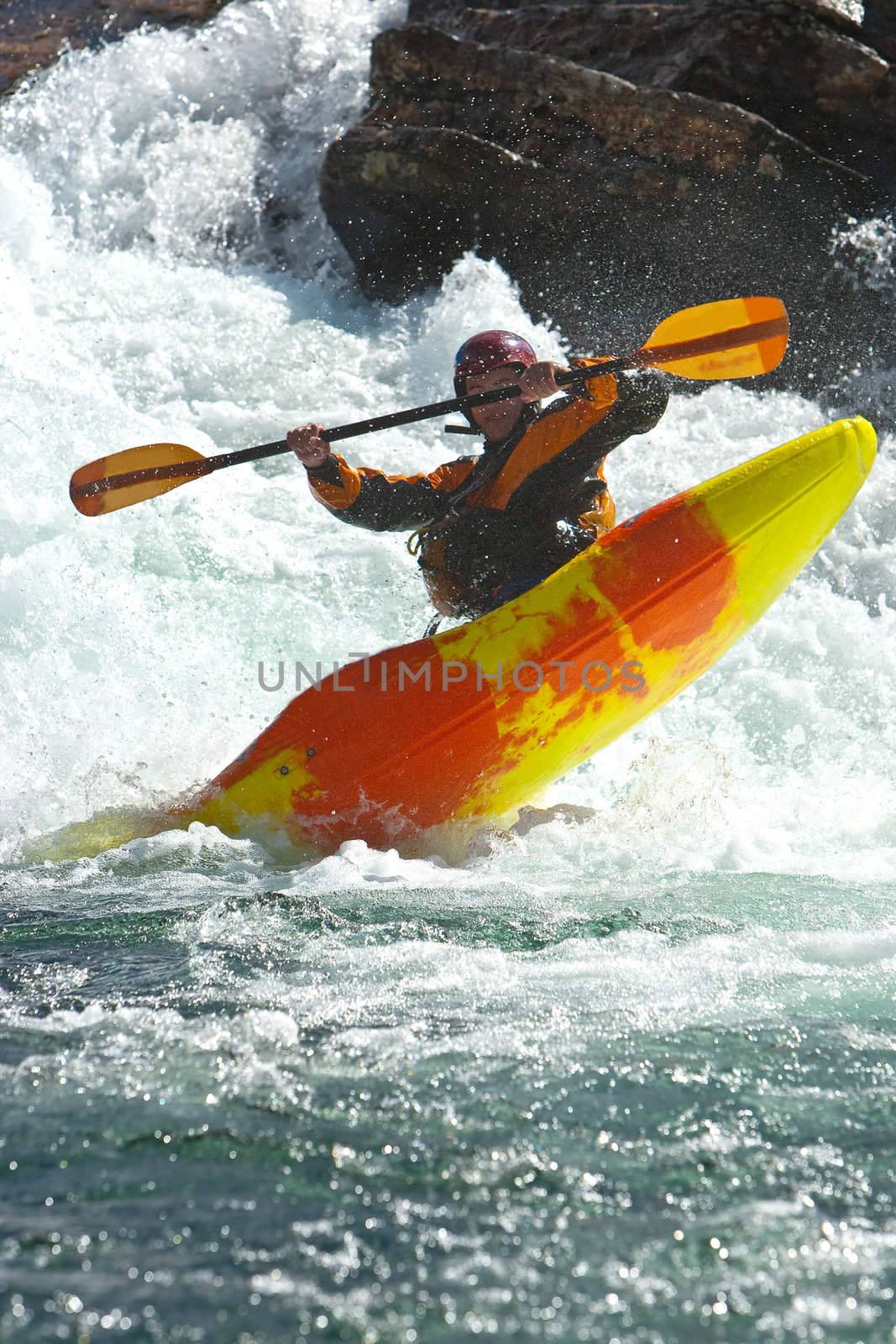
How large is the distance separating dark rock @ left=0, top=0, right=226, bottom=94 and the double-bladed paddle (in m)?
7.15

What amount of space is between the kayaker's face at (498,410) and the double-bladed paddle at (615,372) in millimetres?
64

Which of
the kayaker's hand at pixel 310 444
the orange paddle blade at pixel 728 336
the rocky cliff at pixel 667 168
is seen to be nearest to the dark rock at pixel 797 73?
the rocky cliff at pixel 667 168

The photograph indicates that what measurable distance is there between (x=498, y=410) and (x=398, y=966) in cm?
191

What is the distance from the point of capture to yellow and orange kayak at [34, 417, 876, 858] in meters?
3.62

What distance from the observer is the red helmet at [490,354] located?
3717 millimetres

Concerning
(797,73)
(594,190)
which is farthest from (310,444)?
(797,73)

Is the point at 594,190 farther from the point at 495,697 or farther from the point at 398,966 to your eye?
the point at 398,966

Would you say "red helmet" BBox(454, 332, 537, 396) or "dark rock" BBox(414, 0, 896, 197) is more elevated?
"dark rock" BBox(414, 0, 896, 197)

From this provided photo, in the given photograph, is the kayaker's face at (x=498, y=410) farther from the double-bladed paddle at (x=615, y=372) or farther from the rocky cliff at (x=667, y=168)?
the rocky cliff at (x=667, y=168)

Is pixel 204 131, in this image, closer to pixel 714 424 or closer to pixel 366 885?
pixel 714 424

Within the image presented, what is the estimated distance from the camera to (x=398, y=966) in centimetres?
247

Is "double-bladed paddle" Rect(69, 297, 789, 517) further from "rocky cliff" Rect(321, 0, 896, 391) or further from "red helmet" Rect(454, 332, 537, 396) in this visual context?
"rocky cliff" Rect(321, 0, 896, 391)

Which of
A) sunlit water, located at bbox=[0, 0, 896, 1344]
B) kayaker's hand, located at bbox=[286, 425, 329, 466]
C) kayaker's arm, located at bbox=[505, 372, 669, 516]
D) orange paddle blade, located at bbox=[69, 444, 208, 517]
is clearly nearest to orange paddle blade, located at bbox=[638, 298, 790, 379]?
kayaker's arm, located at bbox=[505, 372, 669, 516]

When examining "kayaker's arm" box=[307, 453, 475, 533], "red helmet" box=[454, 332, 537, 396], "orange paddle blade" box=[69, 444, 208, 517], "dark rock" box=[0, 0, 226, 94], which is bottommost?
"kayaker's arm" box=[307, 453, 475, 533]
